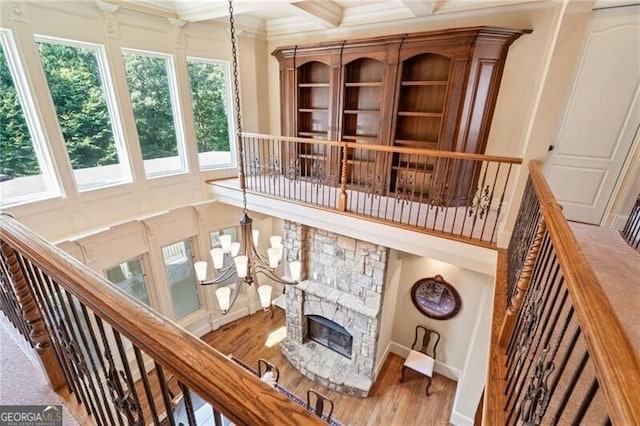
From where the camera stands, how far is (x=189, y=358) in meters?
0.55

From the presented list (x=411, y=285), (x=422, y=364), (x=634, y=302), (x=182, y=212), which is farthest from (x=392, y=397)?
(x=182, y=212)

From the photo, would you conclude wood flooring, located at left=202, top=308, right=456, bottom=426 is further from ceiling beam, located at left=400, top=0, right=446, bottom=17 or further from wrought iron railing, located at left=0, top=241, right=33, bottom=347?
ceiling beam, located at left=400, top=0, right=446, bottom=17

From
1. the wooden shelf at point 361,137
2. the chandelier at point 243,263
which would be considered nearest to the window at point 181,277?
the chandelier at point 243,263

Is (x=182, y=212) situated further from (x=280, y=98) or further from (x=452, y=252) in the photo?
(x=452, y=252)

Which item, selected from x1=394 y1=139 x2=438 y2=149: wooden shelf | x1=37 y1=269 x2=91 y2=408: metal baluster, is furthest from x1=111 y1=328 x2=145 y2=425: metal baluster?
x1=394 y1=139 x2=438 y2=149: wooden shelf

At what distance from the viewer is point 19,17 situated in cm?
293

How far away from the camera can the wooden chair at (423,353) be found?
4496 millimetres

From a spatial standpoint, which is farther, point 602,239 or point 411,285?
point 411,285

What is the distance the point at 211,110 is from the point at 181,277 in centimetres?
286

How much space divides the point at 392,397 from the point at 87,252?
466cm

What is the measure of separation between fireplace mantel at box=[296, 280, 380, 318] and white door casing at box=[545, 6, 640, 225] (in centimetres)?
282

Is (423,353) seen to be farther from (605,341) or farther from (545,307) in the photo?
(605,341)

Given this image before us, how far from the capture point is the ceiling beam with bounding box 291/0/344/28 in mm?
3588

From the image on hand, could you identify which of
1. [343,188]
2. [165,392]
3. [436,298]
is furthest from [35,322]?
[436,298]
